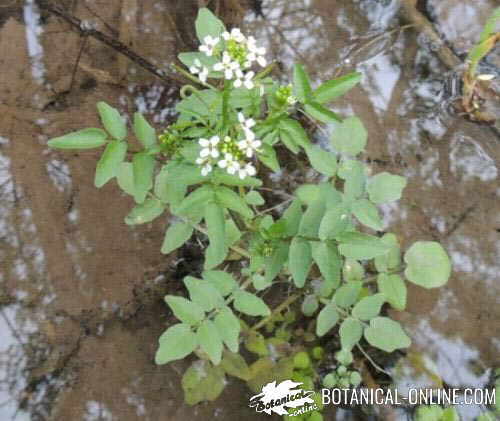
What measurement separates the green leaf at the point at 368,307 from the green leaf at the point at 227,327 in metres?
0.39

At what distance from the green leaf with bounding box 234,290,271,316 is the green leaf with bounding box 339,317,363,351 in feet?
0.89

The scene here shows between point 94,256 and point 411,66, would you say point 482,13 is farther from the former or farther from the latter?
point 94,256

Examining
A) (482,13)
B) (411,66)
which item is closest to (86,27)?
(411,66)

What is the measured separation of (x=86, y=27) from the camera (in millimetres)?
2100

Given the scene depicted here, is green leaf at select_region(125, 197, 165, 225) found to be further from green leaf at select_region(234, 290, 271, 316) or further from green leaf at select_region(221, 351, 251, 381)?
green leaf at select_region(221, 351, 251, 381)

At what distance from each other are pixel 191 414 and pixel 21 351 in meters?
0.63

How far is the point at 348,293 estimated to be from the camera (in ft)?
5.47

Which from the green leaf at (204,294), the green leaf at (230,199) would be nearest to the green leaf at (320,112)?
the green leaf at (230,199)

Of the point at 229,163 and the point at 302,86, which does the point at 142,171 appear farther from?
the point at 302,86

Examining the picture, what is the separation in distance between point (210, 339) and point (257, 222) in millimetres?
428

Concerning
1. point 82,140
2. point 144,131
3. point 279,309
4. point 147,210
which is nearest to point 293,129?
point 144,131

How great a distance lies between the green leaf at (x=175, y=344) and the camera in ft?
4.95

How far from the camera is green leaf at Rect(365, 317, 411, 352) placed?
5.42 feet

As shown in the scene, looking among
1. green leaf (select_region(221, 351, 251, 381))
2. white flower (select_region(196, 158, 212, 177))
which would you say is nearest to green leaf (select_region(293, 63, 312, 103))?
white flower (select_region(196, 158, 212, 177))
